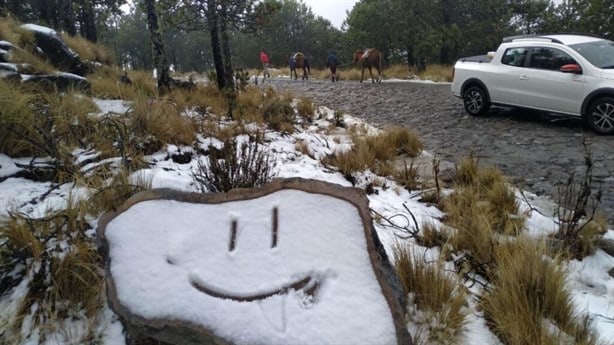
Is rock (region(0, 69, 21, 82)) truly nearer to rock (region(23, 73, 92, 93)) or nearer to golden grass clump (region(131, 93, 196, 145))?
rock (region(23, 73, 92, 93))

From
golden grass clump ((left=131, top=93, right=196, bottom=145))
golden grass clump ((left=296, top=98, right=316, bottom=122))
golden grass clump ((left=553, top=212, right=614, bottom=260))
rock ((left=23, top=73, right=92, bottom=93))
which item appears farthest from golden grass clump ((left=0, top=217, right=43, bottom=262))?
golden grass clump ((left=296, top=98, right=316, bottom=122))

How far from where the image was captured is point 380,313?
5.89 ft

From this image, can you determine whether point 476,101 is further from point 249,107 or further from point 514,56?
point 249,107

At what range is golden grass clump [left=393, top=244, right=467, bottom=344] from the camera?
221 centimetres

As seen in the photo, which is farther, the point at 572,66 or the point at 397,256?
the point at 572,66

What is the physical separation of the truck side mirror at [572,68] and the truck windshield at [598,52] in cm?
25

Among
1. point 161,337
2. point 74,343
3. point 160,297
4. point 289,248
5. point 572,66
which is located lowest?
point 74,343

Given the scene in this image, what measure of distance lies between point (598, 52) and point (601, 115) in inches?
53.7

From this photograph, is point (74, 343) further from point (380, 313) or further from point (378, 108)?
point (378, 108)

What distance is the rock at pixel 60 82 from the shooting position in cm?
600

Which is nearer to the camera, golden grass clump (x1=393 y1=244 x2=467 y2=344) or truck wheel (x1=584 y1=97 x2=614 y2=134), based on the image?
golden grass clump (x1=393 y1=244 x2=467 y2=344)

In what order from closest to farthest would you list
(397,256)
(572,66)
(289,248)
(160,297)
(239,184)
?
(160,297)
(289,248)
(397,256)
(239,184)
(572,66)

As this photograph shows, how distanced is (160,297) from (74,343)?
0.58m

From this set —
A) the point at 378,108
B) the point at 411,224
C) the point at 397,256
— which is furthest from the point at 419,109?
the point at 397,256
